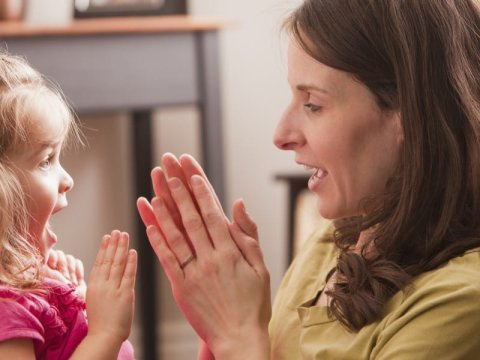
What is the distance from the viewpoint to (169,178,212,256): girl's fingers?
1420 millimetres

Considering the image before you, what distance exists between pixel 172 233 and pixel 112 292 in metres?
0.12

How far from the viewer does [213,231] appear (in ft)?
4.66

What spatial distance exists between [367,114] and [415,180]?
0.39 ft

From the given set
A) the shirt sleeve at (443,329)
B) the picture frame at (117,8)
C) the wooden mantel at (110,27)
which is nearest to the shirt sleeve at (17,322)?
the shirt sleeve at (443,329)

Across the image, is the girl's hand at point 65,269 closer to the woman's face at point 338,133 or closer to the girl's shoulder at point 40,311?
the girl's shoulder at point 40,311

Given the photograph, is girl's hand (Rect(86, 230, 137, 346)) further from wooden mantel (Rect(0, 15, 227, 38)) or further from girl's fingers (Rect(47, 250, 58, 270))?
wooden mantel (Rect(0, 15, 227, 38))

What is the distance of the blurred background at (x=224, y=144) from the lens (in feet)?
11.3

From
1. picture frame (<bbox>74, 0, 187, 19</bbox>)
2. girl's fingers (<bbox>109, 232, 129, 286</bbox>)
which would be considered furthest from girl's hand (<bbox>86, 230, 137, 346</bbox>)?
picture frame (<bbox>74, 0, 187, 19</bbox>)

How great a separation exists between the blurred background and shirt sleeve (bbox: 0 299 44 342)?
204 centimetres

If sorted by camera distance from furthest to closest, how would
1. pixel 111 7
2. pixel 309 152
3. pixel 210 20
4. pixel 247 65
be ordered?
pixel 247 65, pixel 111 7, pixel 210 20, pixel 309 152

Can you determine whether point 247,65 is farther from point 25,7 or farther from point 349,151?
point 349,151

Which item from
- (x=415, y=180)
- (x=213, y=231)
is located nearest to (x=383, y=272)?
(x=415, y=180)

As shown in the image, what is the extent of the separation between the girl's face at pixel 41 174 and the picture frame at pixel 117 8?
68.8 inches

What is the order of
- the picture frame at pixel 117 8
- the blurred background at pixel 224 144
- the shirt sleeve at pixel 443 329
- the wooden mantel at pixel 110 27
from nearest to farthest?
the shirt sleeve at pixel 443 329 → the wooden mantel at pixel 110 27 → the picture frame at pixel 117 8 → the blurred background at pixel 224 144
